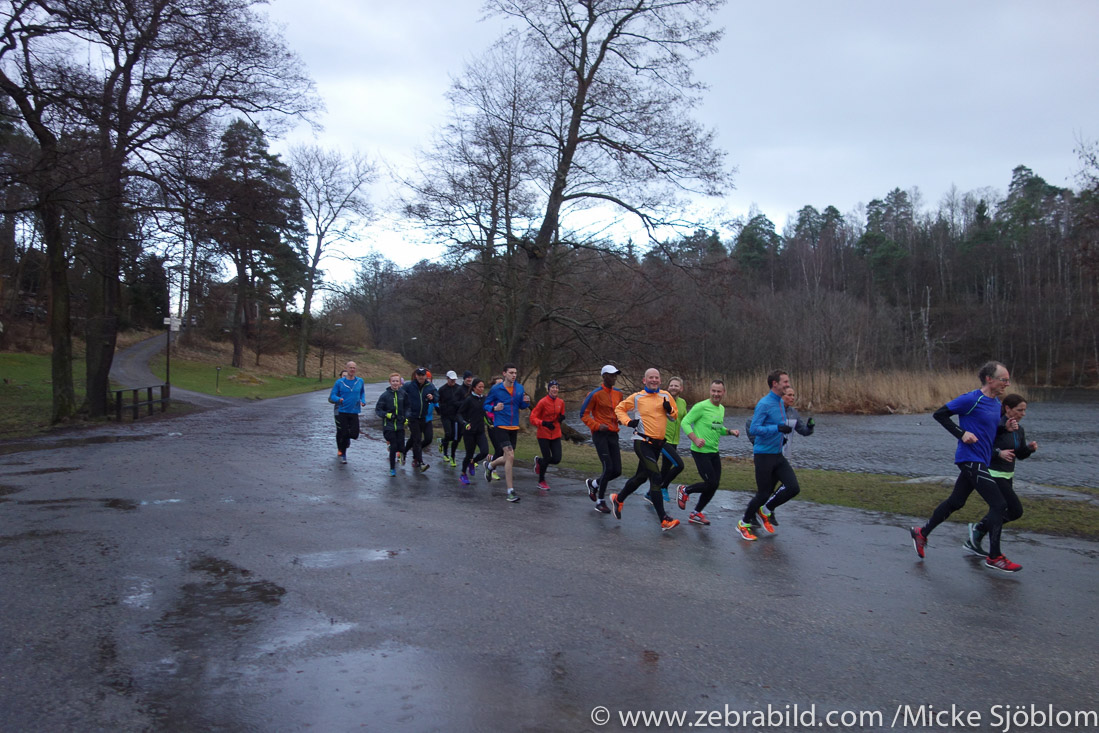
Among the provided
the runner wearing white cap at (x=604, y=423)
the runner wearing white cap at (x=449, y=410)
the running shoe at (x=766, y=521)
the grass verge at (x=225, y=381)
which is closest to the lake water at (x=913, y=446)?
the runner wearing white cap at (x=449, y=410)

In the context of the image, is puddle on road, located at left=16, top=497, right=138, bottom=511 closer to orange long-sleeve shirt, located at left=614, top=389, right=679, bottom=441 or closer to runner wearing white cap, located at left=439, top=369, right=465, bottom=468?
orange long-sleeve shirt, located at left=614, top=389, right=679, bottom=441

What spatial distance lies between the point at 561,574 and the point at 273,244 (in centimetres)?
1641

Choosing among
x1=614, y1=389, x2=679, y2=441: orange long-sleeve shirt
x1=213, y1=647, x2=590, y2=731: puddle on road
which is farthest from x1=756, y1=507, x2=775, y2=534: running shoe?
x1=213, y1=647, x2=590, y2=731: puddle on road

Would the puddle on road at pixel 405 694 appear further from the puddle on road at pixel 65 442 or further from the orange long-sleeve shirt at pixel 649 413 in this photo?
the puddle on road at pixel 65 442

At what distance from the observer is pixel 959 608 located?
19.2 ft

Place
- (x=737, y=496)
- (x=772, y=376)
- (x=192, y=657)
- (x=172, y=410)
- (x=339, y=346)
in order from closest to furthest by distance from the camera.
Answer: (x=192, y=657) < (x=772, y=376) < (x=737, y=496) < (x=172, y=410) < (x=339, y=346)

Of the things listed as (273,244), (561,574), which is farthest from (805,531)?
(273,244)

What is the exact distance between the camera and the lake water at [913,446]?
17.3 meters

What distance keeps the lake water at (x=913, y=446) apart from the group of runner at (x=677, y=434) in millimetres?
4467

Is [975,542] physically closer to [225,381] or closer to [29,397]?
[29,397]

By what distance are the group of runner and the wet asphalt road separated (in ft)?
1.44

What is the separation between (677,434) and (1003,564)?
13.6ft

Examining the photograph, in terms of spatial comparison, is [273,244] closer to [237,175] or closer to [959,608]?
[237,175]

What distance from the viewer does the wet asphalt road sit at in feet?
13.3
